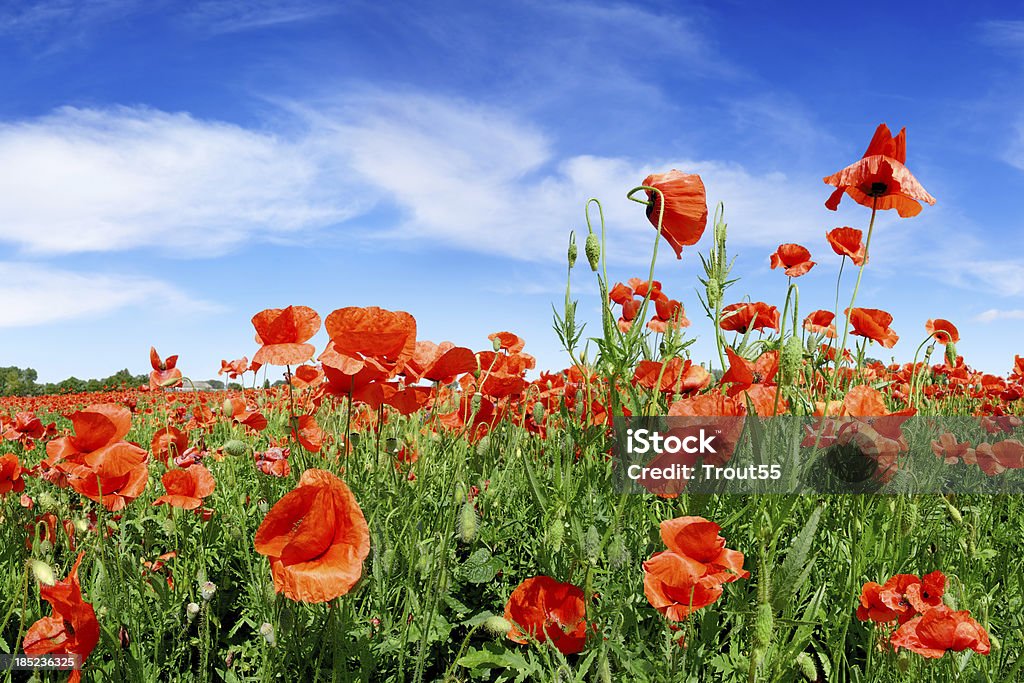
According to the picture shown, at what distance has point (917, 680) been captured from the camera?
1709mm

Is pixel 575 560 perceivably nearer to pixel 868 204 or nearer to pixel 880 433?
pixel 880 433

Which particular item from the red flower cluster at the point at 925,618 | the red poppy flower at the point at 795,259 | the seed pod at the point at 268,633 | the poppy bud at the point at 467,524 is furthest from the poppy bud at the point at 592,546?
the red poppy flower at the point at 795,259

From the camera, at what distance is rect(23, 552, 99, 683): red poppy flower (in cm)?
154

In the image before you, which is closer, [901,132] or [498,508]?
[901,132]

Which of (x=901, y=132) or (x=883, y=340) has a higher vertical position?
(x=901, y=132)

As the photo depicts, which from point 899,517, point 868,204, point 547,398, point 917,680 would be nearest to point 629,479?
point 899,517

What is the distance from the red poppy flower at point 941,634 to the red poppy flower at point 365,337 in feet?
4.17

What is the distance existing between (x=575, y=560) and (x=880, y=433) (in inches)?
33.1

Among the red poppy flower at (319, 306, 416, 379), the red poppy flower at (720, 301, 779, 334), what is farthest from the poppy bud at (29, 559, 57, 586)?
the red poppy flower at (720, 301, 779, 334)

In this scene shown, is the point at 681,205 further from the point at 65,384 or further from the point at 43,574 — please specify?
the point at 65,384

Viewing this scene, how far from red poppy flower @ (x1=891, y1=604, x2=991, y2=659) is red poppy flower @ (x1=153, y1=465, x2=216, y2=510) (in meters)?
1.96

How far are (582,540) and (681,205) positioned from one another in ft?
2.78

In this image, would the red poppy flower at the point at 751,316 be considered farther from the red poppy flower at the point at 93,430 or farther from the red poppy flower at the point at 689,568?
the red poppy flower at the point at 93,430

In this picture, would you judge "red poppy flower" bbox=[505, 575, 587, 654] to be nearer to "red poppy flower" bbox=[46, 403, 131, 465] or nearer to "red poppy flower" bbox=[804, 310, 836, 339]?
"red poppy flower" bbox=[46, 403, 131, 465]
